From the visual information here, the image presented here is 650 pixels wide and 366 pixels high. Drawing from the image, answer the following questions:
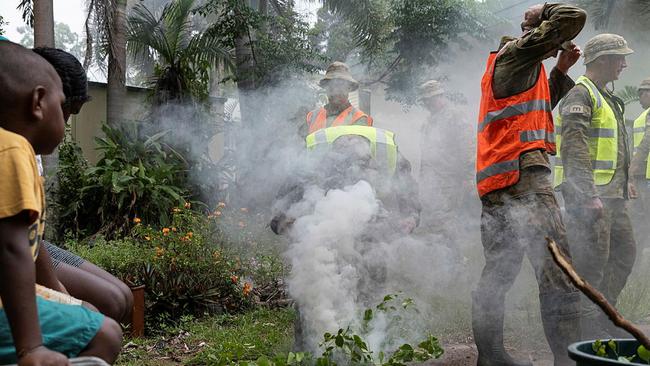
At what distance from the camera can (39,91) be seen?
218cm

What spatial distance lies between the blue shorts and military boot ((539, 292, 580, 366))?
8.82 ft

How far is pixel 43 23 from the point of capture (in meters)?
8.51

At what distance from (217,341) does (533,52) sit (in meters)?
3.15

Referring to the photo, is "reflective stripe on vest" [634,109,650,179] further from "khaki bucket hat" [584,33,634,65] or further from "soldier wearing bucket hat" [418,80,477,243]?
"khaki bucket hat" [584,33,634,65]

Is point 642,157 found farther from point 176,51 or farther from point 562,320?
point 176,51

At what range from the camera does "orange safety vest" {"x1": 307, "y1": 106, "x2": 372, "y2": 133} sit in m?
5.14

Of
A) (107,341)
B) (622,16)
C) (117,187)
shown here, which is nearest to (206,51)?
(117,187)

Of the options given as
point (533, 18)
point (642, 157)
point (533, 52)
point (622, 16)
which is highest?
point (622, 16)

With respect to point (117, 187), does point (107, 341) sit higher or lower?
lower

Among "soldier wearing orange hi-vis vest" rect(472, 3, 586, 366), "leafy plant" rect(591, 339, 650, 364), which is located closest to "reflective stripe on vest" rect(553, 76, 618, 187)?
"soldier wearing orange hi-vis vest" rect(472, 3, 586, 366)

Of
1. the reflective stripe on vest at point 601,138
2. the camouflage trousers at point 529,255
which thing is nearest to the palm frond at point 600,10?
the reflective stripe on vest at point 601,138

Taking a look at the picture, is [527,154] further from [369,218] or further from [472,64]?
[472,64]

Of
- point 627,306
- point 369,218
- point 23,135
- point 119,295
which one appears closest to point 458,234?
point 627,306

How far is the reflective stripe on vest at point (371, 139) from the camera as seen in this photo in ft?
15.3
